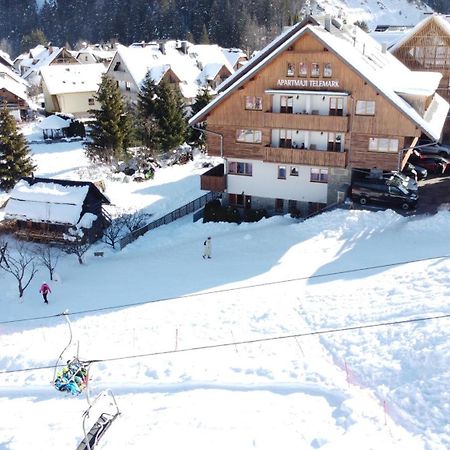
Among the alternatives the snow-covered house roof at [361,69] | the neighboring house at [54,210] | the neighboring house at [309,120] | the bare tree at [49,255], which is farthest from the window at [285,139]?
the bare tree at [49,255]

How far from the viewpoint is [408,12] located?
158375mm

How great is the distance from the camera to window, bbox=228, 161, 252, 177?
37.1 meters

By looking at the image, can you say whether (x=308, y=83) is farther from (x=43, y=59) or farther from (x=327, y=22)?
(x=43, y=59)

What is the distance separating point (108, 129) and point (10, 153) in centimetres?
1013

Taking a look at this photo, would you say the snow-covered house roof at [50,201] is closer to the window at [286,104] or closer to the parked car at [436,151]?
the window at [286,104]

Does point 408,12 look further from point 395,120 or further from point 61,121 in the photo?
point 395,120

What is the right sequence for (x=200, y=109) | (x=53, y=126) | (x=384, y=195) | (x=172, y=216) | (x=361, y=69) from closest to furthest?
1. (x=361, y=69)
2. (x=384, y=195)
3. (x=172, y=216)
4. (x=200, y=109)
5. (x=53, y=126)

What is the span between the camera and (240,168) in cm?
3731

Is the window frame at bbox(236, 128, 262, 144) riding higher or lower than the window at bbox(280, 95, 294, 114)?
lower

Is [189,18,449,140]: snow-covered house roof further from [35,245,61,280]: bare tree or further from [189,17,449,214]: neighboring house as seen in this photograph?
[35,245,61,280]: bare tree

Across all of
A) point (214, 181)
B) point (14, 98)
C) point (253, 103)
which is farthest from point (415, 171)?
point (14, 98)

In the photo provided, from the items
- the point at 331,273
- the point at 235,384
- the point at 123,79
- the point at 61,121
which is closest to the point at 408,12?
the point at 123,79

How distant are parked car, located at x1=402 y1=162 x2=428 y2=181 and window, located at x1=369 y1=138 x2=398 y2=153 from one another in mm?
5191

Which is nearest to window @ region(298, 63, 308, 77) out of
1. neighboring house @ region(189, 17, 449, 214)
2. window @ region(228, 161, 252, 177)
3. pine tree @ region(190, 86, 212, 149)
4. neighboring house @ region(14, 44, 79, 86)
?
neighboring house @ region(189, 17, 449, 214)
